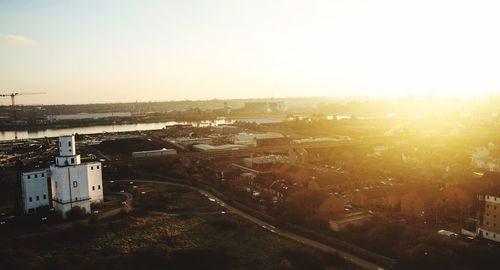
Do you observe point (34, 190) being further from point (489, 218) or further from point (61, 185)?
point (489, 218)

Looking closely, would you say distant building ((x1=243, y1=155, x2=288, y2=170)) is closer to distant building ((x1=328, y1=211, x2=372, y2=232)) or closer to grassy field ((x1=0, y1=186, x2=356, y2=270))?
grassy field ((x1=0, y1=186, x2=356, y2=270))

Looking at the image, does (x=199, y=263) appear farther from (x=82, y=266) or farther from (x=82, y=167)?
(x=82, y=167)

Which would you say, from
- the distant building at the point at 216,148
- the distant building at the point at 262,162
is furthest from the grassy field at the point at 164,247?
the distant building at the point at 216,148

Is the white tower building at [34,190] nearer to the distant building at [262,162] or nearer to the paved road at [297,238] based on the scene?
Result: the paved road at [297,238]

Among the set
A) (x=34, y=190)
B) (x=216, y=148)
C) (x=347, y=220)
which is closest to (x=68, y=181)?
(x=34, y=190)

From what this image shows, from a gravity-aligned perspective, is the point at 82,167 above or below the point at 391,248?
above

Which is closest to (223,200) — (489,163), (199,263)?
(199,263)
